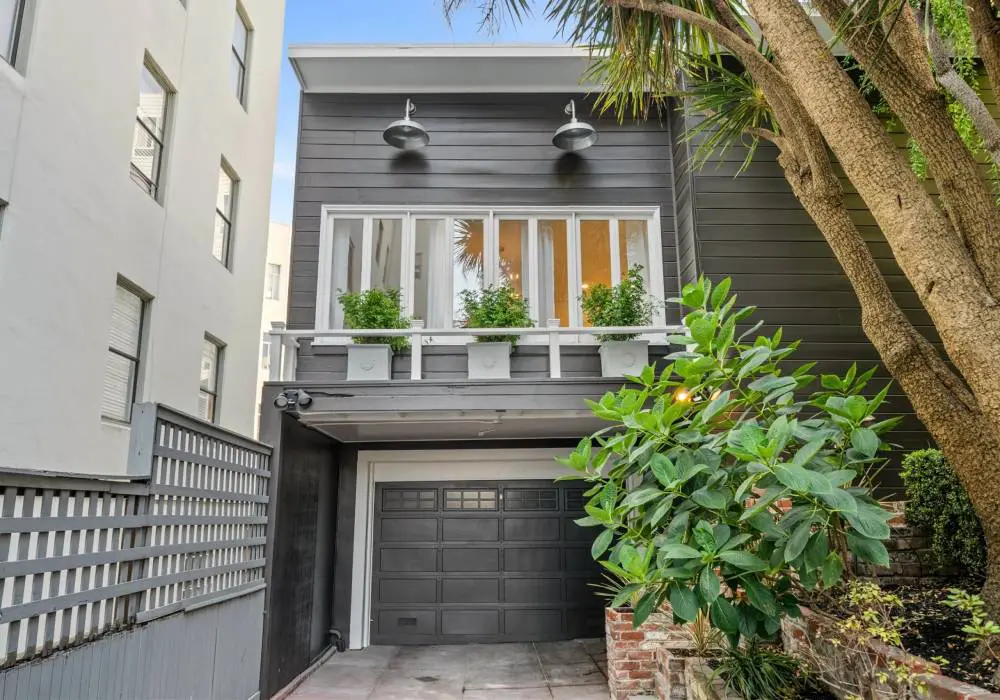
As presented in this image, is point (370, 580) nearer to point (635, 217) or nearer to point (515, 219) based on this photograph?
point (515, 219)

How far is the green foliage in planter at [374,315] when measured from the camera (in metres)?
6.10

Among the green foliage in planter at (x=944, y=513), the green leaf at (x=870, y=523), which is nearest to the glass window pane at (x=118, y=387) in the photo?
the green leaf at (x=870, y=523)

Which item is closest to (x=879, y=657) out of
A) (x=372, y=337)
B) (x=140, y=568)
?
(x=140, y=568)

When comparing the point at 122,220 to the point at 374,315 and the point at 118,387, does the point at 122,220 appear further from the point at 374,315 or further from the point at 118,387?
the point at 374,315

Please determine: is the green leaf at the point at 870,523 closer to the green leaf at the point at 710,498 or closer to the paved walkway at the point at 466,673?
the green leaf at the point at 710,498

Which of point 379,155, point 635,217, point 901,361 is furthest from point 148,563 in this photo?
point 635,217

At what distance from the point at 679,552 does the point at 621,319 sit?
3664 millimetres

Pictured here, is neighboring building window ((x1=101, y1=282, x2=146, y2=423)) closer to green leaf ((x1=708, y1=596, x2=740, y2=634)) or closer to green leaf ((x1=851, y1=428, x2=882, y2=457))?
green leaf ((x1=708, y1=596, x2=740, y2=634))

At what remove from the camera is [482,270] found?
23.6 ft

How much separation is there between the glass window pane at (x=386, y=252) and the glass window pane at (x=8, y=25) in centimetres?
369

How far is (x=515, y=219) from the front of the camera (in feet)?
24.2

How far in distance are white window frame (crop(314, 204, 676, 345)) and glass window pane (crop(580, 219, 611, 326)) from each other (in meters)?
0.05

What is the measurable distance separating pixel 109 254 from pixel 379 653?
4.94m

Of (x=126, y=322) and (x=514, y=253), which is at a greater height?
(x=514, y=253)
